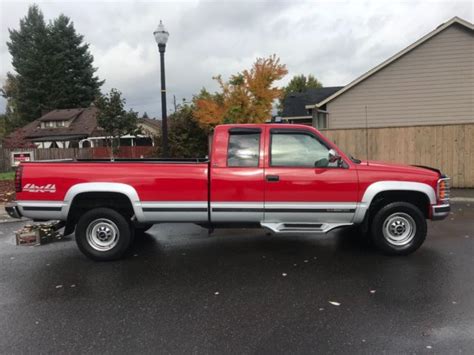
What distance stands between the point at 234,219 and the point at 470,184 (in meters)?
9.37

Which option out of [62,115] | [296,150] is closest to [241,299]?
[296,150]

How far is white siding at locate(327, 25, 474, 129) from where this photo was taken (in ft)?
50.0

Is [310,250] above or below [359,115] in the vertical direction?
below

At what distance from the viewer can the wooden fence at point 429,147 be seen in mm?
11477

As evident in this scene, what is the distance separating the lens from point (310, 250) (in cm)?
602

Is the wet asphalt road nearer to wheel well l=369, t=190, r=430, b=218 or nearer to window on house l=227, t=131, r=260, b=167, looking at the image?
wheel well l=369, t=190, r=430, b=218

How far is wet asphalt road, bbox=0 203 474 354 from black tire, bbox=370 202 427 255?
0.63 ft

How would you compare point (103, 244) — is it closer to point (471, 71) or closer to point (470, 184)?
point (470, 184)

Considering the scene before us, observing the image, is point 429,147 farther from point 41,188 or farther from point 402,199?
point 41,188

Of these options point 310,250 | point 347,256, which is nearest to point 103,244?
point 310,250

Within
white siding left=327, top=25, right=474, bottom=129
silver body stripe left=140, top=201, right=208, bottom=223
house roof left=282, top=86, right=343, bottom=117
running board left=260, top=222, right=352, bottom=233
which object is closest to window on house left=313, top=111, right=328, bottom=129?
white siding left=327, top=25, right=474, bottom=129

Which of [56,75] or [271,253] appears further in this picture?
[56,75]

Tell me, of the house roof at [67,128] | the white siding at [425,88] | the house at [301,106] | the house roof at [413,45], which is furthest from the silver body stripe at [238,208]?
the house roof at [67,128]

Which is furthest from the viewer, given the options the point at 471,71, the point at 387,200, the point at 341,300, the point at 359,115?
the point at 359,115
